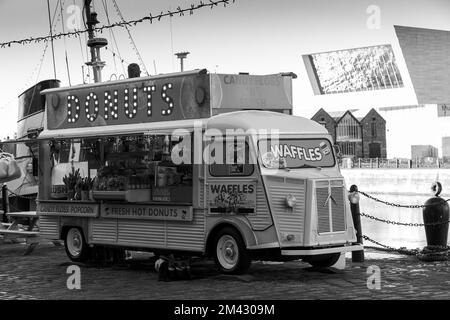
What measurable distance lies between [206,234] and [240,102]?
86.2 inches

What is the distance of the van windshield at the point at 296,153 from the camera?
1279 cm

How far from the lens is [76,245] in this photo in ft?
51.9

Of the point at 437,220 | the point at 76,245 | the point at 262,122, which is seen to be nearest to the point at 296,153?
the point at 262,122

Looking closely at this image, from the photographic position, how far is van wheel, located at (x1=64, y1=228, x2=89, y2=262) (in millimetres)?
15562

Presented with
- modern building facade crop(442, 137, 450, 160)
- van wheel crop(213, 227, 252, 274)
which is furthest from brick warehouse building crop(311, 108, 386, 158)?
van wheel crop(213, 227, 252, 274)

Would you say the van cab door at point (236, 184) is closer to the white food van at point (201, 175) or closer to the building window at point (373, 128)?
the white food van at point (201, 175)

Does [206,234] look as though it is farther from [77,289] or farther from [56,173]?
[56,173]

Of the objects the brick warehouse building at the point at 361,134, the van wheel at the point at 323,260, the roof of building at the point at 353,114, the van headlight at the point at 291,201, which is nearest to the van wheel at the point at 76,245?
the van wheel at the point at 323,260

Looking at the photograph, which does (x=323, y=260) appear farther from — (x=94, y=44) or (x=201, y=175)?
(x=94, y=44)

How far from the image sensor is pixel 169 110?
14055 mm

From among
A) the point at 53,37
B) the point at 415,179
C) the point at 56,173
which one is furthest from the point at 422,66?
the point at 56,173

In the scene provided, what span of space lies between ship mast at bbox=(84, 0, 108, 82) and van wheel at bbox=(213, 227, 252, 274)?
1140 centimetres

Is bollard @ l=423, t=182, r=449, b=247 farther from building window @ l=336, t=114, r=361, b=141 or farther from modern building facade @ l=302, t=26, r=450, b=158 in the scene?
building window @ l=336, t=114, r=361, b=141
